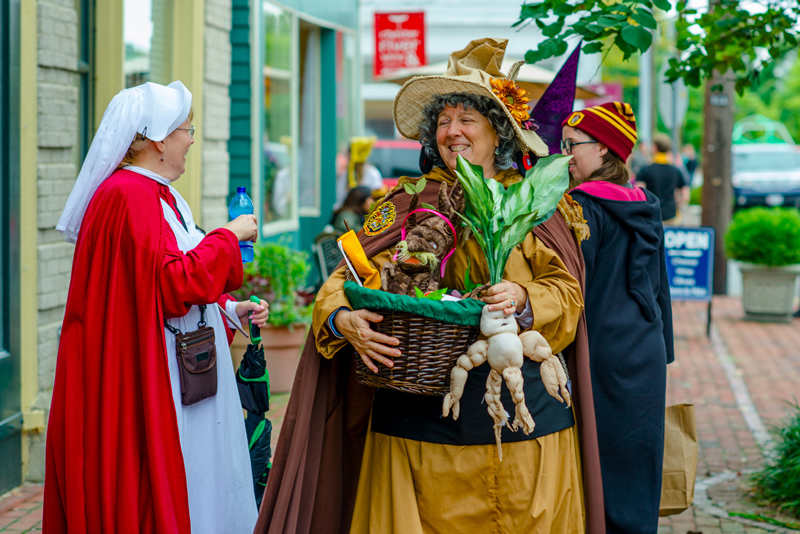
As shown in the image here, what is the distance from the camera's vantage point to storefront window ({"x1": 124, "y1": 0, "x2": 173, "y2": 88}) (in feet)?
19.9

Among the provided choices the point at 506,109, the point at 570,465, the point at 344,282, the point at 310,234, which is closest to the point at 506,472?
the point at 570,465

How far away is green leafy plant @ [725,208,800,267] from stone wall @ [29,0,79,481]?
847 centimetres

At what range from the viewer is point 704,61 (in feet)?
15.4

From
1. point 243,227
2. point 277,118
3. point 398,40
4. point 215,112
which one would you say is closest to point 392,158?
point 398,40

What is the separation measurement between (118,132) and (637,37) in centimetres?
226

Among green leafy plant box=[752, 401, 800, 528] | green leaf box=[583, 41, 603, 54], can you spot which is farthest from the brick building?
green leafy plant box=[752, 401, 800, 528]

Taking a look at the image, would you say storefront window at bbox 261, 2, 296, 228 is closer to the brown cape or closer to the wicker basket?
the brown cape

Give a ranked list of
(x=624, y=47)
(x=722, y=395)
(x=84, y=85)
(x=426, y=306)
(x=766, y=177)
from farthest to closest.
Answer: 1. (x=766, y=177)
2. (x=722, y=395)
3. (x=84, y=85)
4. (x=624, y=47)
5. (x=426, y=306)

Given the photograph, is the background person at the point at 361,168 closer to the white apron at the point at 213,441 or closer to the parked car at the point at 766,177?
the white apron at the point at 213,441

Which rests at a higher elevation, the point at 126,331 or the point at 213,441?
the point at 126,331

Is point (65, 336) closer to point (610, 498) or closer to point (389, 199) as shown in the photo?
point (389, 199)

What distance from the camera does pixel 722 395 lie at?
7555 millimetres

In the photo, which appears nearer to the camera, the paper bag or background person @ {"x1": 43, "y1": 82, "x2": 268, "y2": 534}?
background person @ {"x1": 43, "y1": 82, "x2": 268, "y2": 534}

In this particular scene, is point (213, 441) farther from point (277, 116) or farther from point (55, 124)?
point (277, 116)
